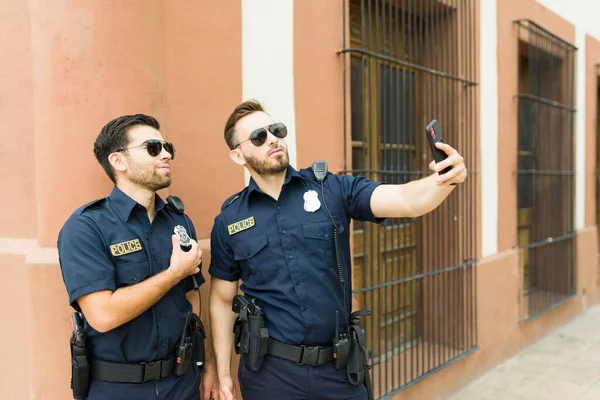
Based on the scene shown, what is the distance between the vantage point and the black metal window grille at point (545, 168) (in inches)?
229

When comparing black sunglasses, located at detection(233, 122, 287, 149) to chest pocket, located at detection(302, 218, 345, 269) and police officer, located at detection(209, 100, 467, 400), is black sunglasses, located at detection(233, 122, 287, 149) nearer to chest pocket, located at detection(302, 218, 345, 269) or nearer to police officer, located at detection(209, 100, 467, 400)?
police officer, located at detection(209, 100, 467, 400)

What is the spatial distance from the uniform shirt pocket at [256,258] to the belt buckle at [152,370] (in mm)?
550

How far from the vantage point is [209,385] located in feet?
8.09

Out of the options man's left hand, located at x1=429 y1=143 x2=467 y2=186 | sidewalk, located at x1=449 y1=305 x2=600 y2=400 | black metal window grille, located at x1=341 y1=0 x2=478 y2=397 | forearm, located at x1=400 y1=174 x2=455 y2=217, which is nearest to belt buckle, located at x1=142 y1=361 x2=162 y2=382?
forearm, located at x1=400 y1=174 x2=455 y2=217

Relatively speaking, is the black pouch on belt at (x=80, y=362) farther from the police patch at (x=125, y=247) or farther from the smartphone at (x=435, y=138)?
the smartphone at (x=435, y=138)

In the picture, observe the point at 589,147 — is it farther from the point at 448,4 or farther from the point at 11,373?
the point at 11,373

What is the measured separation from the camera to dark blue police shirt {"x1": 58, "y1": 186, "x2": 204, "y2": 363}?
1.91 metres

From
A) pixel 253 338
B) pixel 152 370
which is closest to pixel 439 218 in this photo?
pixel 253 338

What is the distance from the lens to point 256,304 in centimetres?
235

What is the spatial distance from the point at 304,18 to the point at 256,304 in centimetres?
191

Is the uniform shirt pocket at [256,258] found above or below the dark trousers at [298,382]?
above

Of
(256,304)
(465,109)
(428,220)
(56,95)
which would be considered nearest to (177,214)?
(256,304)

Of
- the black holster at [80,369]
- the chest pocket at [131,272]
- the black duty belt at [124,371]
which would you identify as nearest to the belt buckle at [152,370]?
the black duty belt at [124,371]

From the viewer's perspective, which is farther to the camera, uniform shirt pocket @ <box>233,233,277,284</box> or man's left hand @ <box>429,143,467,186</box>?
uniform shirt pocket @ <box>233,233,277,284</box>
